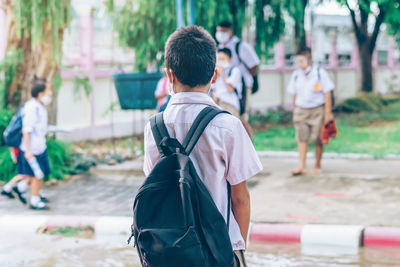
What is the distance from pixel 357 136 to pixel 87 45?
5.87 metres

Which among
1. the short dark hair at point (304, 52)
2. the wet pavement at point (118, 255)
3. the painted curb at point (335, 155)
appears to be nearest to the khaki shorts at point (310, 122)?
the short dark hair at point (304, 52)

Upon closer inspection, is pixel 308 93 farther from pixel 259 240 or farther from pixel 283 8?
pixel 283 8

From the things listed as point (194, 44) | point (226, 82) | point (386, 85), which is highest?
point (194, 44)

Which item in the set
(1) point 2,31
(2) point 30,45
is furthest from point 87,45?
(2) point 30,45

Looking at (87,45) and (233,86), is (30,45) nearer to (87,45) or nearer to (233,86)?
(233,86)

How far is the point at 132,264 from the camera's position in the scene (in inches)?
237

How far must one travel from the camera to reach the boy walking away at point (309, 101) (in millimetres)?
9578

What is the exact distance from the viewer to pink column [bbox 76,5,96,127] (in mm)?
14039

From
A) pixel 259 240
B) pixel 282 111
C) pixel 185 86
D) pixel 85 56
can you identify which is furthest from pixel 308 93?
pixel 282 111

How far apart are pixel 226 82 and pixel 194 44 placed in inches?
209

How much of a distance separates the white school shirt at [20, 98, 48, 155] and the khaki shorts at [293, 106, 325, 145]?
11.3ft

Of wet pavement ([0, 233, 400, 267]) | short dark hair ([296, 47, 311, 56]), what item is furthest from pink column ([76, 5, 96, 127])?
wet pavement ([0, 233, 400, 267])

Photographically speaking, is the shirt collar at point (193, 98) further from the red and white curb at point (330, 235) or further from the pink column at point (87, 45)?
the pink column at point (87, 45)

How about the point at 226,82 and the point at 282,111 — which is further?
the point at 282,111
